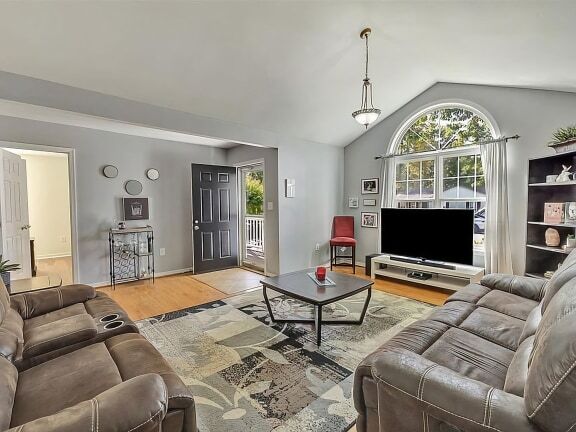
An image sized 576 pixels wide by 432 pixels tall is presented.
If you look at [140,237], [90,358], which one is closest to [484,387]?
[90,358]

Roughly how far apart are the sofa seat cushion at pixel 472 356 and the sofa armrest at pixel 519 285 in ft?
3.00

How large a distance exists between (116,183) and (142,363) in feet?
12.6

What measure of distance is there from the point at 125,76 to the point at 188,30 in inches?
32.5

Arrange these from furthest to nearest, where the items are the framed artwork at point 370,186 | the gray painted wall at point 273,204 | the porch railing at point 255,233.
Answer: the porch railing at point 255,233, the framed artwork at point 370,186, the gray painted wall at point 273,204

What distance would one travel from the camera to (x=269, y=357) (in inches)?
90.5

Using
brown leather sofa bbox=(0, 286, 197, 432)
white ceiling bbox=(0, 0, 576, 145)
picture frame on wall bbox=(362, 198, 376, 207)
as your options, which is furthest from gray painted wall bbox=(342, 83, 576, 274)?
brown leather sofa bbox=(0, 286, 197, 432)

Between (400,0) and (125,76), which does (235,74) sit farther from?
(400,0)

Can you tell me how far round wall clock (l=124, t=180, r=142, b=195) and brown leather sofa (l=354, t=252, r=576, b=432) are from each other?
4415 millimetres

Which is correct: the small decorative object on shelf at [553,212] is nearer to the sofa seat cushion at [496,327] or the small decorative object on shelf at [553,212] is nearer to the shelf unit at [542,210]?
the shelf unit at [542,210]

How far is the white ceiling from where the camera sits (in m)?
2.22

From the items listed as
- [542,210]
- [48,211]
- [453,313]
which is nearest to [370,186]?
[542,210]

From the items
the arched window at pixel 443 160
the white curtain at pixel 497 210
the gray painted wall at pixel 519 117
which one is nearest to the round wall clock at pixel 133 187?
the arched window at pixel 443 160

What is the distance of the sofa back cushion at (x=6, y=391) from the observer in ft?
3.17

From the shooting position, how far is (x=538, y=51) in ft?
8.47
